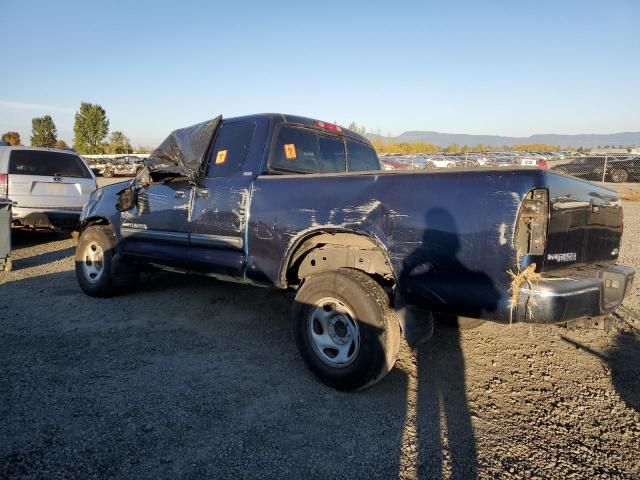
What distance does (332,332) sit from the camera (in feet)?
11.0

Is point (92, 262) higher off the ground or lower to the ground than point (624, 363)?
higher

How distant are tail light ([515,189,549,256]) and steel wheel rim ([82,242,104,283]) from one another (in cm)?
472

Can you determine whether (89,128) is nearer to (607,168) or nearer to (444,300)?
(607,168)

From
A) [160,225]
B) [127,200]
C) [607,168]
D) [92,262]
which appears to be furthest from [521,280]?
[607,168]

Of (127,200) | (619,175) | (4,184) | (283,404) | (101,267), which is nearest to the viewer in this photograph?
(283,404)

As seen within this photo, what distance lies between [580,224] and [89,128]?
2760 inches

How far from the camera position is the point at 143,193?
4891 millimetres

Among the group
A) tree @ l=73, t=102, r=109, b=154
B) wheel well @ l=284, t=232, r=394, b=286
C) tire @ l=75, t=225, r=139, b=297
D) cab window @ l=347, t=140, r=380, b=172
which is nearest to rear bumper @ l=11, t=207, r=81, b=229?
tire @ l=75, t=225, r=139, b=297

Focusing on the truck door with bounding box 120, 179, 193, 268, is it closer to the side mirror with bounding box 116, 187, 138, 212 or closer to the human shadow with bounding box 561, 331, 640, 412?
the side mirror with bounding box 116, 187, 138, 212

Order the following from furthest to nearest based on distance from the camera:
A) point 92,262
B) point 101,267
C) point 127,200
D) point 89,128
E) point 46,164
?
point 89,128, point 46,164, point 92,262, point 101,267, point 127,200

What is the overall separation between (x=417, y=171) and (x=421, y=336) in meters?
1.15

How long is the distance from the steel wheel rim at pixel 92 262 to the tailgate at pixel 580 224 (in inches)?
192

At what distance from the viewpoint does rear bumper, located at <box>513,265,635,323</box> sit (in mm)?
2500

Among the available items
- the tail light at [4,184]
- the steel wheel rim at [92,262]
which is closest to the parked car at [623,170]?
the steel wheel rim at [92,262]
